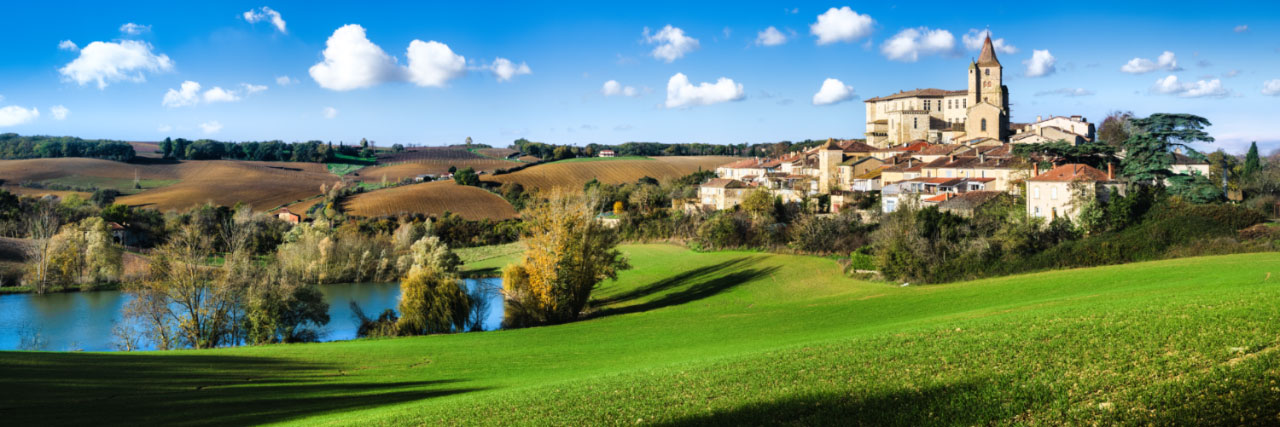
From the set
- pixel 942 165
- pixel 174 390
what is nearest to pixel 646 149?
pixel 942 165

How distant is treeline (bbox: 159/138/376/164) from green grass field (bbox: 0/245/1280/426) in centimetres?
13201

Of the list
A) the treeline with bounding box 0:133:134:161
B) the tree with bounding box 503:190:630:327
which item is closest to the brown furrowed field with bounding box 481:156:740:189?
the treeline with bounding box 0:133:134:161

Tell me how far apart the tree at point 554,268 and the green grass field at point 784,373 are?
1058 cm

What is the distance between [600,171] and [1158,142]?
90.5m

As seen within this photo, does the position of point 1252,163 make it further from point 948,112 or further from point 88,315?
point 88,315

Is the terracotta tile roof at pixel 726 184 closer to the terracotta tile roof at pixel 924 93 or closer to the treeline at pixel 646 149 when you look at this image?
the terracotta tile roof at pixel 924 93

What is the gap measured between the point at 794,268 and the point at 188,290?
3921 centimetres

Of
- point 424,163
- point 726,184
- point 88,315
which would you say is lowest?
point 88,315

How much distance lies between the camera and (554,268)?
143ft

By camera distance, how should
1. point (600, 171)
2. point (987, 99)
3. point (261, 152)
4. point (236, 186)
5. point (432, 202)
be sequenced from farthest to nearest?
1. point (261, 152)
2. point (600, 171)
3. point (236, 186)
4. point (432, 202)
5. point (987, 99)

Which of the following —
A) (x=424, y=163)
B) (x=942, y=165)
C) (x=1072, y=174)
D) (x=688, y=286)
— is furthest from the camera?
(x=424, y=163)

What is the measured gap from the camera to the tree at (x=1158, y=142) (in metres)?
52.8

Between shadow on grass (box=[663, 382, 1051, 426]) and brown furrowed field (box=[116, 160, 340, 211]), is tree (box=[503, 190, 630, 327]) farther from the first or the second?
brown furrowed field (box=[116, 160, 340, 211])

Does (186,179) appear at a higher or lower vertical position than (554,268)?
higher
